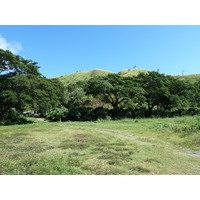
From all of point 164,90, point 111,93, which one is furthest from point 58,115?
point 164,90

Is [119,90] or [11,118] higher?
[119,90]

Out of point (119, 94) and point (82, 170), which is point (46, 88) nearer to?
point (119, 94)

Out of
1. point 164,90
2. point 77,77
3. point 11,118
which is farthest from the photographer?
point 77,77

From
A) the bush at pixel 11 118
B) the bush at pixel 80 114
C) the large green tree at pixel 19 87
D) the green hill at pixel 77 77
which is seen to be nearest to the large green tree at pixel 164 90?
the bush at pixel 80 114

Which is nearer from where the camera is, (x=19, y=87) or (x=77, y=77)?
(x=19, y=87)

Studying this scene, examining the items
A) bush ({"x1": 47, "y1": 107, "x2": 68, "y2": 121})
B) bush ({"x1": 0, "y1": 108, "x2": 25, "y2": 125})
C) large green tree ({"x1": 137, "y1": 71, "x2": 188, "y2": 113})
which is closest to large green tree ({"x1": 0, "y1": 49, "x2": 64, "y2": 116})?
bush ({"x1": 0, "y1": 108, "x2": 25, "y2": 125})

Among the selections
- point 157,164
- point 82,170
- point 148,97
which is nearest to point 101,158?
point 82,170

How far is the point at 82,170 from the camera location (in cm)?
421

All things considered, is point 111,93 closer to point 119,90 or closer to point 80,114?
point 119,90

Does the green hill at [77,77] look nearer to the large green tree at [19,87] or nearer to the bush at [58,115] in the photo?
the bush at [58,115]

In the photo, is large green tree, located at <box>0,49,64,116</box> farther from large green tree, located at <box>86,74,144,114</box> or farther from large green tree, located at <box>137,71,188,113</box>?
large green tree, located at <box>137,71,188,113</box>

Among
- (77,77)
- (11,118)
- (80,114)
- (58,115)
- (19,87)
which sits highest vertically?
(77,77)

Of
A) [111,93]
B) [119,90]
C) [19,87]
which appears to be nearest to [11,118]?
[19,87]

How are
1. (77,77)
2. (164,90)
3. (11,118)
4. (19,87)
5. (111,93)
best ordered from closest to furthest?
(19,87)
(11,118)
(164,90)
(111,93)
(77,77)
